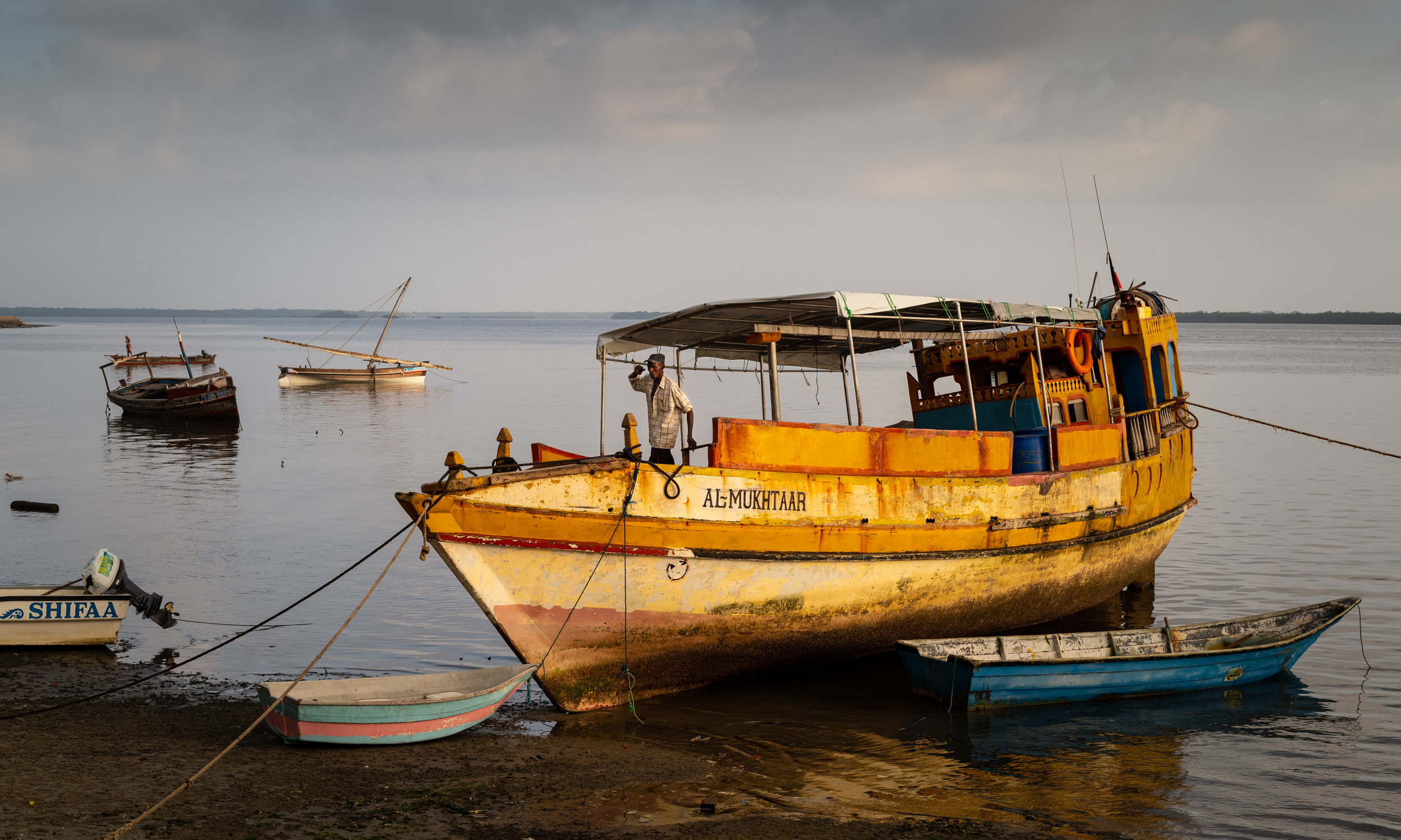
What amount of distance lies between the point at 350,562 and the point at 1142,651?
11716mm

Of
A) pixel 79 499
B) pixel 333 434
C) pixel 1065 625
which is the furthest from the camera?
pixel 333 434

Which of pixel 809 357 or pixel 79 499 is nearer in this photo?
pixel 809 357

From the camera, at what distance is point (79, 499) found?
71.9 ft

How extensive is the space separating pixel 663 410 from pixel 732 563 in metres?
1.60

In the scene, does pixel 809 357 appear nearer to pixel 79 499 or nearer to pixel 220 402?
pixel 79 499

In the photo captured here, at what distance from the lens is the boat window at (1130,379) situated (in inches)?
585

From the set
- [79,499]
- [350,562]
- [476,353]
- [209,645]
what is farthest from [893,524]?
[476,353]

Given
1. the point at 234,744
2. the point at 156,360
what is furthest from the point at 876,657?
the point at 156,360

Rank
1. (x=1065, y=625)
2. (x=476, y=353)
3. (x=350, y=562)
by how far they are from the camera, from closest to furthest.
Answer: (x=1065, y=625)
(x=350, y=562)
(x=476, y=353)

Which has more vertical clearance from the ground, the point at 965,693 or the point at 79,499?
the point at 79,499

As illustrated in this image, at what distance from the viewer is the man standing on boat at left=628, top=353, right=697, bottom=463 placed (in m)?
9.95

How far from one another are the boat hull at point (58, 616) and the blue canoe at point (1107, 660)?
8418 mm

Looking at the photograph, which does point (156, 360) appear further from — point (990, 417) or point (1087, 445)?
point (1087, 445)

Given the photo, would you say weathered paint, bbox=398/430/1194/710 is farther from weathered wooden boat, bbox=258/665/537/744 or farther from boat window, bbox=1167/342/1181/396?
boat window, bbox=1167/342/1181/396
